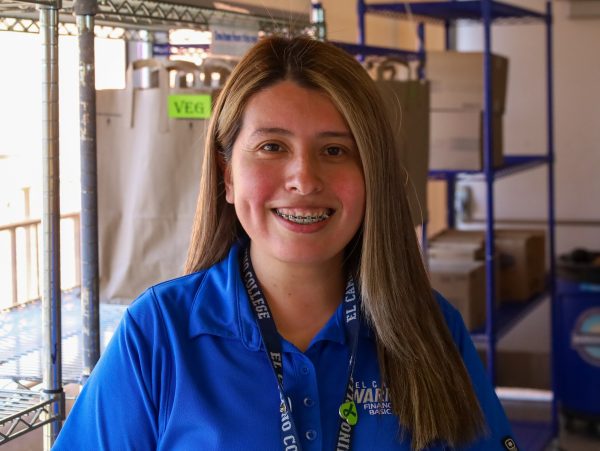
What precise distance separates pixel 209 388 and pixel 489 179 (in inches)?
96.9

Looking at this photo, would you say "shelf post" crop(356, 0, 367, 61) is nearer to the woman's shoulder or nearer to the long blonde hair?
the long blonde hair

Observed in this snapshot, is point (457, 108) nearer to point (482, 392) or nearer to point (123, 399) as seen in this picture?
point (482, 392)

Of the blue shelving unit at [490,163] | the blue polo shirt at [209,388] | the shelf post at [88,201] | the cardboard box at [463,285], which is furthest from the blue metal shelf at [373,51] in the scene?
the blue polo shirt at [209,388]

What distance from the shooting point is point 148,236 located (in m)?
2.40

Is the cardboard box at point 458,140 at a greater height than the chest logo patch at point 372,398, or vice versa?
the cardboard box at point 458,140

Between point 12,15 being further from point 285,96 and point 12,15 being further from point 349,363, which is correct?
point 349,363

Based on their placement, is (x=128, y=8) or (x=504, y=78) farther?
(x=504, y=78)

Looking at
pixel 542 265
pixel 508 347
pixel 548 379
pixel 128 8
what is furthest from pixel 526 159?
pixel 128 8

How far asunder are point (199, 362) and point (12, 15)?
0.84 metres

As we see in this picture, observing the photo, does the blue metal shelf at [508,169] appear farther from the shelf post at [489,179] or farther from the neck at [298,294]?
the neck at [298,294]

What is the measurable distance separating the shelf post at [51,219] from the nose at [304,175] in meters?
0.47

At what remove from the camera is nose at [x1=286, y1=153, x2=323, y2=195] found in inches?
53.9

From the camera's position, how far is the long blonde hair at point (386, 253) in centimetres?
140

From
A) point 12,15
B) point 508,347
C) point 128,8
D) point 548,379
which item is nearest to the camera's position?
point 12,15
